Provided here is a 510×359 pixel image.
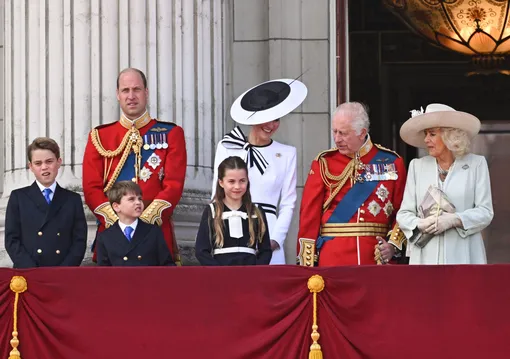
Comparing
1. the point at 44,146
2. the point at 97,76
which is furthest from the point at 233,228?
the point at 97,76

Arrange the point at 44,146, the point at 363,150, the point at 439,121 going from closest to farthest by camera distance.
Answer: the point at 439,121 < the point at 44,146 < the point at 363,150

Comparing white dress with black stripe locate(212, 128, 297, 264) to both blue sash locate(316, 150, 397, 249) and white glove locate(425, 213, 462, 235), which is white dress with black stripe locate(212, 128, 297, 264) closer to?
blue sash locate(316, 150, 397, 249)

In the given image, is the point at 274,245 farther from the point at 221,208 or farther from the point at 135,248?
the point at 135,248

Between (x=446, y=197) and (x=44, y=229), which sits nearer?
(x=446, y=197)

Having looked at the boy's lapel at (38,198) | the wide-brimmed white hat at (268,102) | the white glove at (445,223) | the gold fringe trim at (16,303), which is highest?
the wide-brimmed white hat at (268,102)

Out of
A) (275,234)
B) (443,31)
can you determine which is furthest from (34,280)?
(443,31)

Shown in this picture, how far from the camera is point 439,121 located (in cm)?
1091

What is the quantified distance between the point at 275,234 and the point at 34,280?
6.68ft

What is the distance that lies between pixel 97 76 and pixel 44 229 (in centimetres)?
191

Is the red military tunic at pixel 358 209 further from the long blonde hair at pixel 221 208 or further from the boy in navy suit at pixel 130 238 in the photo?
the boy in navy suit at pixel 130 238

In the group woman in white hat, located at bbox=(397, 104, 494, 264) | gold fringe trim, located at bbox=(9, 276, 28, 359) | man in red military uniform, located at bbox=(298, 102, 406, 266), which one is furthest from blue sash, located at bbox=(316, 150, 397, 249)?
gold fringe trim, located at bbox=(9, 276, 28, 359)

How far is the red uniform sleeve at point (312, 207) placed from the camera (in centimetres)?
1123

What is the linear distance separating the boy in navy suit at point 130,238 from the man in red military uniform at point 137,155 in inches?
18.3

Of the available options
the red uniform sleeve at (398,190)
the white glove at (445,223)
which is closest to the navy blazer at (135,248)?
the red uniform sleeve at (398,190)
